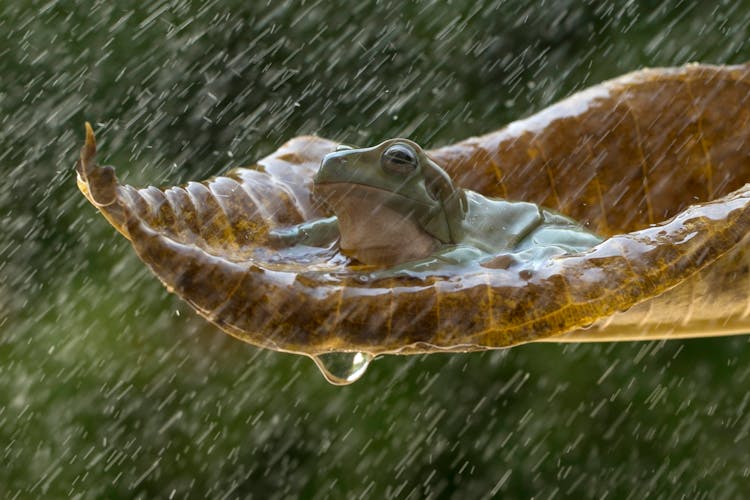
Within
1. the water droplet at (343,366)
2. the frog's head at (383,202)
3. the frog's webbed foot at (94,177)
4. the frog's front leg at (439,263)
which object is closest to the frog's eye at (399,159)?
the frog's head at (383,202)

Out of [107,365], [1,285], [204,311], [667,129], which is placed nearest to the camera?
[204,311]

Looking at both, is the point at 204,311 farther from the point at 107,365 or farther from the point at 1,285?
the point at 1,285

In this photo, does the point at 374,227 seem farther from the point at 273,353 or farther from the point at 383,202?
the point at 273,353

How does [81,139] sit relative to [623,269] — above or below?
below

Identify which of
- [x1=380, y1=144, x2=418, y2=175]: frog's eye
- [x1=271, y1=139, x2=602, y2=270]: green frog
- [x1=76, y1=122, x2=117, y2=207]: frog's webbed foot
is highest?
[x1=76, y1=122, x2=117, y2=207]: frog's webbed foot

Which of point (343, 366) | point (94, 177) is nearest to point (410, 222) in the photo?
point (343, 366)

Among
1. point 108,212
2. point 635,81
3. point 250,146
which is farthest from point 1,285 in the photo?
point 108,212

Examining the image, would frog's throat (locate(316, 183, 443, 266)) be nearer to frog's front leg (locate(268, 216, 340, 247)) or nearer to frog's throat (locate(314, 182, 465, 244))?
frog's throat (locate(314, 182, 465, 244))

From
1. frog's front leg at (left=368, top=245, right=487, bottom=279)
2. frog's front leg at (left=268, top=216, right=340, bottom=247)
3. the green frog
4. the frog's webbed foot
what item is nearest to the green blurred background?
frog's front leg at (left=268, top=216, right=340, bottom=247)
